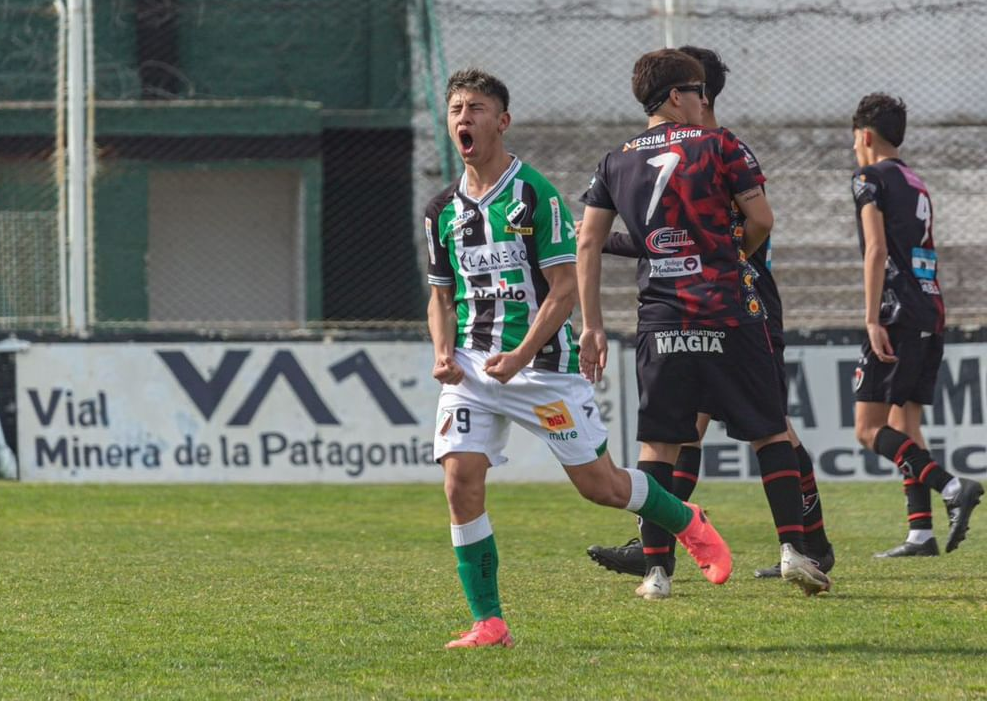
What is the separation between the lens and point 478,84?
5152 mm

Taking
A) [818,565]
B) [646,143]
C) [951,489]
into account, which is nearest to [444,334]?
[646,143]

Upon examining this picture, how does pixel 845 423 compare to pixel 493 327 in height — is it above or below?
below

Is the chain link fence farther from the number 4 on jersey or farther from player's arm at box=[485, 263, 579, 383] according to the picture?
player's arm at box=[485, 263, 579, 383]

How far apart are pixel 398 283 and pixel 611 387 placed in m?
5.90

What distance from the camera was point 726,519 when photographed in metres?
9.62

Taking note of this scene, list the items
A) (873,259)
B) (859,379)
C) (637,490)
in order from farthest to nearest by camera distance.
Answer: (859,379), (873,259), (637,490)

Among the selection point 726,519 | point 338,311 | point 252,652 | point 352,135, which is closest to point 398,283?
point 338,311

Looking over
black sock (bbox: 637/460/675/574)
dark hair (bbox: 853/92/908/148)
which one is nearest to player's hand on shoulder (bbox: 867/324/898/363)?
dark hair (bbox: 853/92/908/148)

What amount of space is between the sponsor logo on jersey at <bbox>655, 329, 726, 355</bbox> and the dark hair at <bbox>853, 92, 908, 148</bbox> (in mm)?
2251

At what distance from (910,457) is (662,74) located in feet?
8.58

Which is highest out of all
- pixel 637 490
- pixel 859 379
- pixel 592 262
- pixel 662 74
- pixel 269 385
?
pixel 662 74

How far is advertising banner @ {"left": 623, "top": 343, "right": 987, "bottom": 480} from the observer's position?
11.8 metres

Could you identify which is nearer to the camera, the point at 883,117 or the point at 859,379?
the point at 883,117

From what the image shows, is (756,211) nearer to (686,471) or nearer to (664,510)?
(664,510)
